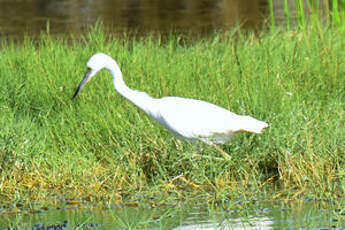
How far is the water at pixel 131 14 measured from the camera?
537 inches

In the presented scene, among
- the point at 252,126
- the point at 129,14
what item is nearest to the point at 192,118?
the point at 252,126

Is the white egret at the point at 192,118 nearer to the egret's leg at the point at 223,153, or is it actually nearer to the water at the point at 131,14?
the egret's leg at the point at 223,153

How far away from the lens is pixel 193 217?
443cm

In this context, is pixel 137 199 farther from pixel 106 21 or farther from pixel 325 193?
pixel 106 21

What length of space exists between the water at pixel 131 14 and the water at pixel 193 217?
7.85m

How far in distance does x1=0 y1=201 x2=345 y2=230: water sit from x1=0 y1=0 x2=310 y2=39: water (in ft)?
25.7

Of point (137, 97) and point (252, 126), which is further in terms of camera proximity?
point (137, 97)

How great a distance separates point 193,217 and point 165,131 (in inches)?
56.0

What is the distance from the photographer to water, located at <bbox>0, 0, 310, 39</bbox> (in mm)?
13633

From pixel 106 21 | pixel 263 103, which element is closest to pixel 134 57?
pixel 263 103

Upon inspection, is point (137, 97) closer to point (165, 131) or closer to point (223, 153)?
point (165, 131)

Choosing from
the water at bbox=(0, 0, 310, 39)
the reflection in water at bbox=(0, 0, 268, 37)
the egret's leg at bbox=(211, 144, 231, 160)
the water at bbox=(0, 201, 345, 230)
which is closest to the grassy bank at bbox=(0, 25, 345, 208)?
the egret's leg at bbox=(211, 144, 231, 160)

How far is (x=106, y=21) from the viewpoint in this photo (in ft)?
48.1

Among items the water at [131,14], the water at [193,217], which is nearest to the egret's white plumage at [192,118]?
the water at [193,217]
